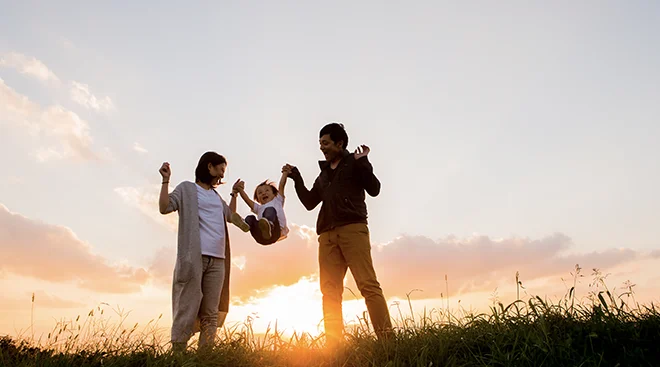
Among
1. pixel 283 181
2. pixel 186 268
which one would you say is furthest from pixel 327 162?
pixel 186 268

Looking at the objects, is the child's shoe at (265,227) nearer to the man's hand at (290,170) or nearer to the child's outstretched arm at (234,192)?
the child's outstretched arm at (234,192)

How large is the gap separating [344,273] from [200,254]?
5.81 feet

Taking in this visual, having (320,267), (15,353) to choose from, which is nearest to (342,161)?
(320,267)

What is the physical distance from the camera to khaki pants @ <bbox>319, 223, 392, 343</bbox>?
6570 millimetres

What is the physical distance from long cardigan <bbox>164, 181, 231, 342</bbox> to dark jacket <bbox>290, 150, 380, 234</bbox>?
61.2 inches

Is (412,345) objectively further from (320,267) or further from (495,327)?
(320,267)

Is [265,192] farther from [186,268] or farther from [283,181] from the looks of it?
[186,268]

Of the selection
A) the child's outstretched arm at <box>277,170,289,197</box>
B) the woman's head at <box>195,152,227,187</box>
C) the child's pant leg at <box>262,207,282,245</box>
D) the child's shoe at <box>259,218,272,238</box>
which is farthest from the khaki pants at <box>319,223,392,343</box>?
the woman's head at <box>195,152,227,187</box>

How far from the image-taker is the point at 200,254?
6.41 metres

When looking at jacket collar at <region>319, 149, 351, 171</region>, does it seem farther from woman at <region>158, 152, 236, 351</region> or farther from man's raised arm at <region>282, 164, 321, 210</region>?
woman at <region>158, 152, 236, 351</region>

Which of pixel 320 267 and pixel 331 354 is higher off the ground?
pixel 320 267

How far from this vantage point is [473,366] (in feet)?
17.5

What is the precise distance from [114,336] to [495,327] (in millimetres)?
3986

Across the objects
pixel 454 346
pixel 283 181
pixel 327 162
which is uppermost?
pixel 327 162
